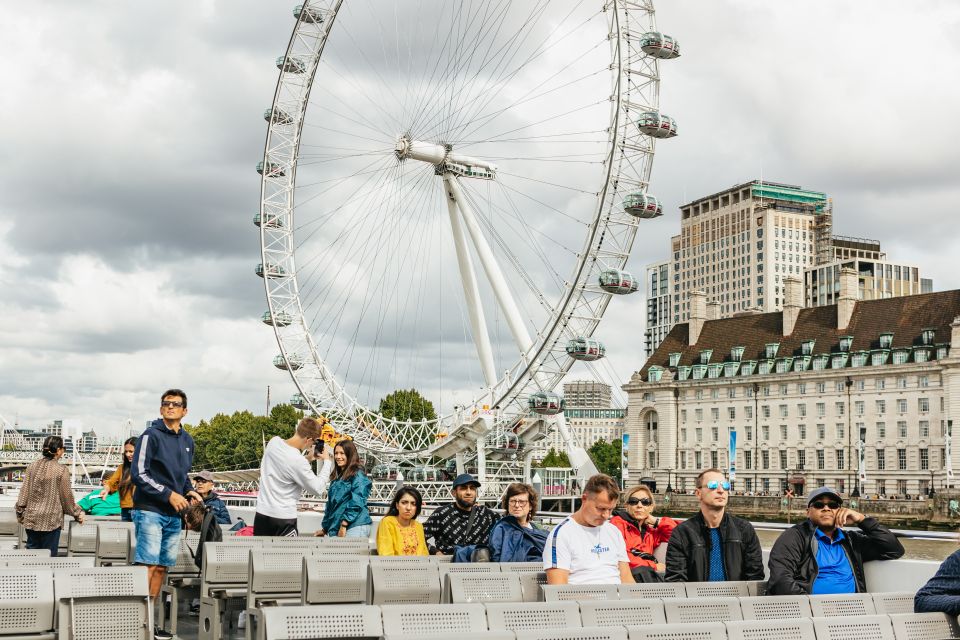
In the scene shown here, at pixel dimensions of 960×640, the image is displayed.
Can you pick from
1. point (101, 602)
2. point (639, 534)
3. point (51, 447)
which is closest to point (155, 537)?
point (101, 602)

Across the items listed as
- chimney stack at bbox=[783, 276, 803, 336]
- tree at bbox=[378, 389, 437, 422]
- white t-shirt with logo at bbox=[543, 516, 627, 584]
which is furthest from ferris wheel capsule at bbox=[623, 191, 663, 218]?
chimney stack at bbox=[783, 276, 803, 336]

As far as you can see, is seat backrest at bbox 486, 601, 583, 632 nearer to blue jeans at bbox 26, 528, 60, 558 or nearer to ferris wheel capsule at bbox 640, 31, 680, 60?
blue jeans at bbox 26, 528, 60, 558

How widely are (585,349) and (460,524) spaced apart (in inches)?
1075

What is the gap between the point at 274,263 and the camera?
4741cm

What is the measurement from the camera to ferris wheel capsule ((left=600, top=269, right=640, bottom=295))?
35.3 m

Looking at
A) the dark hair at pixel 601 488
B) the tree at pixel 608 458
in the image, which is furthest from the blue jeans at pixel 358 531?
the tree at pixel 608 458

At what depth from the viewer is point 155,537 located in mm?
8594

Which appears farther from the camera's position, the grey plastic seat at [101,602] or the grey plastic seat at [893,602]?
the grey plastic seat at [893,602]

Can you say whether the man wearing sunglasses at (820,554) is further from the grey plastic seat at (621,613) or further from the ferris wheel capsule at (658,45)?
the ferris wheel capsule at (658,45)

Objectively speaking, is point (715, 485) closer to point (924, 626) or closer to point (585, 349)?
point (924, 626)

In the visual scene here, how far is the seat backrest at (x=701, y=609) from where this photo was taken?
19.7 ft

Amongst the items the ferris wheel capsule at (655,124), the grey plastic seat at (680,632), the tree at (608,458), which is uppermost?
the ferris wheel capsule at (655,124)

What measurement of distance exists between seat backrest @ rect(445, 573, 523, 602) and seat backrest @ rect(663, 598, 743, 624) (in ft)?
4.84

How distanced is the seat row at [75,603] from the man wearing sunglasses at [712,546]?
3.77m
